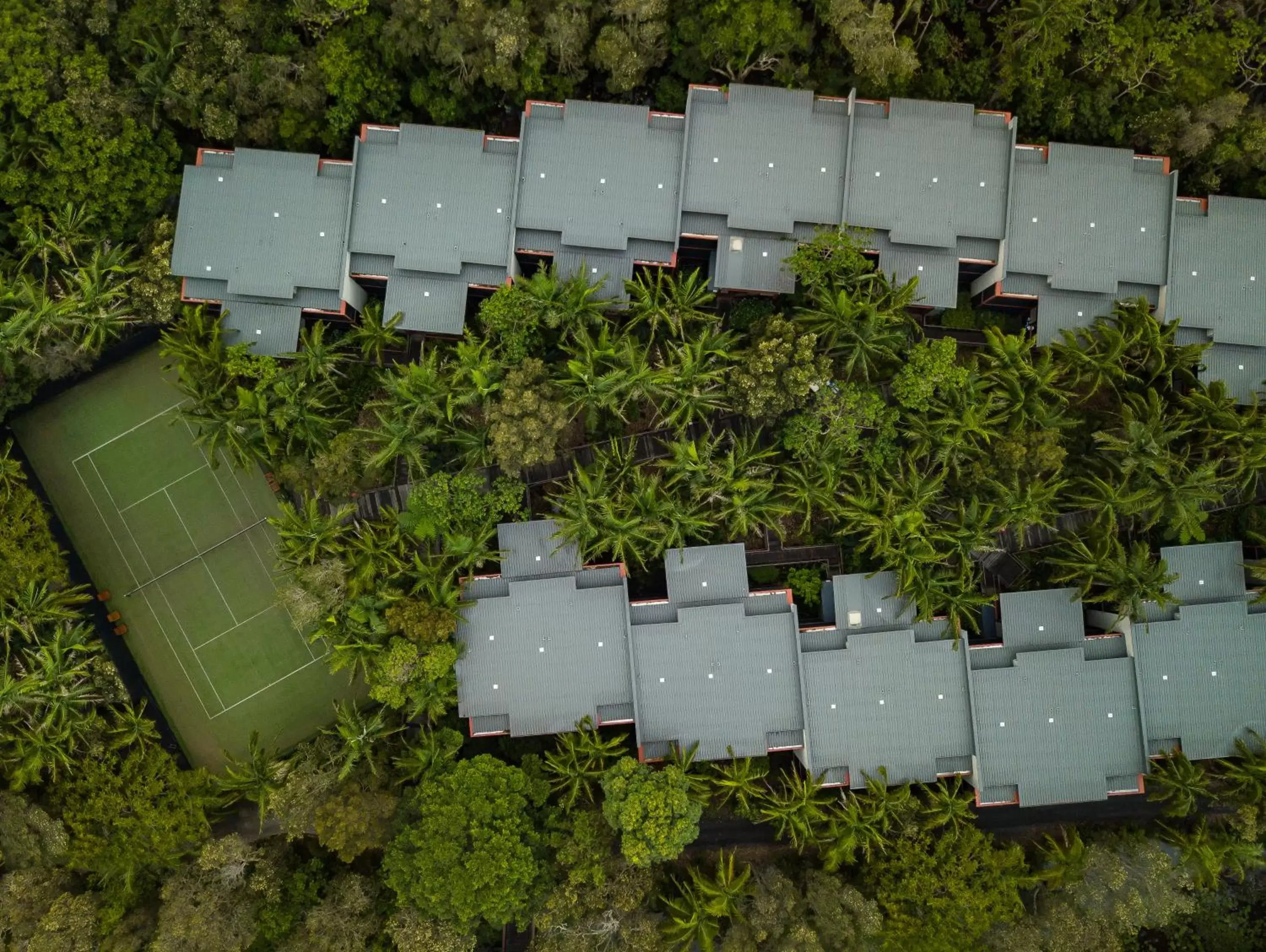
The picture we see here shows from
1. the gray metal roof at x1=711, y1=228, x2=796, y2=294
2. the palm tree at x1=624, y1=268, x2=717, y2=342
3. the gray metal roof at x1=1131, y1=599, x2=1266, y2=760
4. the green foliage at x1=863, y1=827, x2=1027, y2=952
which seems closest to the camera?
the green foliage at x1=863, y1=827, x2=1027, y2=952

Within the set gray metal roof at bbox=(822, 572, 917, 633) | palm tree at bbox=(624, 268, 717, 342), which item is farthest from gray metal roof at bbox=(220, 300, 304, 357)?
gray metal roof at bbox=(822, 572, 917, 633)

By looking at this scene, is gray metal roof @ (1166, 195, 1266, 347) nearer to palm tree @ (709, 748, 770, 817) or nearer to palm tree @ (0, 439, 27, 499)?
palm tree @ (709, 748, 770, 817)

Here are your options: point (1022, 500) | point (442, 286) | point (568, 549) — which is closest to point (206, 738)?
point (568, 549)

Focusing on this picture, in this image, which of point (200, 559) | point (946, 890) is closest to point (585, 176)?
point (200, 559)

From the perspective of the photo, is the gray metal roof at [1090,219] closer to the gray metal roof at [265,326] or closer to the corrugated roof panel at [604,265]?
the corrugated roof panel at [604,265]

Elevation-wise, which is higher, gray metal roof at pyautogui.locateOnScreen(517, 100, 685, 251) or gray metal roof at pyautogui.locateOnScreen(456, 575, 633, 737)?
gray metal roof at pyautogui.locateOnScreen(517, 100, 685, 251)

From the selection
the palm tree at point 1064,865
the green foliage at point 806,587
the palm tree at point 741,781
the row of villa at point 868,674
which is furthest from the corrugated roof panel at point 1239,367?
the palm tree at point 741,781
